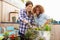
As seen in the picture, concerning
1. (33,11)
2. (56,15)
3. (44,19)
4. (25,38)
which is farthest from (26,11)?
(56,15)

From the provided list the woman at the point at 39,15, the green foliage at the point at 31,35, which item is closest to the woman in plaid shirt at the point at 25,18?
the woman at the point at 39,15

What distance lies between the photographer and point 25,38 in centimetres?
157

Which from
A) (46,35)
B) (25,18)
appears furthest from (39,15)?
(46,35)

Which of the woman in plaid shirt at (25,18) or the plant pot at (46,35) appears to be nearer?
the plant pot at (46,35)

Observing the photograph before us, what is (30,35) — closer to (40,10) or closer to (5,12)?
(40,10)

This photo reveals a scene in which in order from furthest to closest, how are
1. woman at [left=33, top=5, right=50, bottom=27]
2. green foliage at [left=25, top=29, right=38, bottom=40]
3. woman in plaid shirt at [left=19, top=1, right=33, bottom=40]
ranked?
woman at [left=33, top=5, right=50, bottom=27] → woman in plaid shirt at [left=19, top=1, right=33, bottom=40] → green foliage at [left=25, top=29, right=38, bottom=40]

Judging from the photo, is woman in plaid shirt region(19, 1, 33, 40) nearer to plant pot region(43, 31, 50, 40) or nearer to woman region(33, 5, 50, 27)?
woman region(33, 5, 50, 27)

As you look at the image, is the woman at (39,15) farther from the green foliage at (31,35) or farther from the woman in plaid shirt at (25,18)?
the green foliage at (31,35)

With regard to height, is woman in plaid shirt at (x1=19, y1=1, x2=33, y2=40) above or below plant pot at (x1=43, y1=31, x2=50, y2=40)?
above

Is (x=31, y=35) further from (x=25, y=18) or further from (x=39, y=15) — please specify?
(x=39, y=15)

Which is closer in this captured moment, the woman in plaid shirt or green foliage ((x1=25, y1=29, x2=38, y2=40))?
green foliage ((x1=25, y1=29, x2=38, y2=40))

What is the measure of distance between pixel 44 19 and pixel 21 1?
7.07 feet

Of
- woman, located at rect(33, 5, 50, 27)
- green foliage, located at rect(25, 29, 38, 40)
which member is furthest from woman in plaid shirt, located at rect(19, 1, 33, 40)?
green foliage, located at rect(25, 29, 38, 40)

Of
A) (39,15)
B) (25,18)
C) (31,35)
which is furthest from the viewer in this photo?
(39,15)
